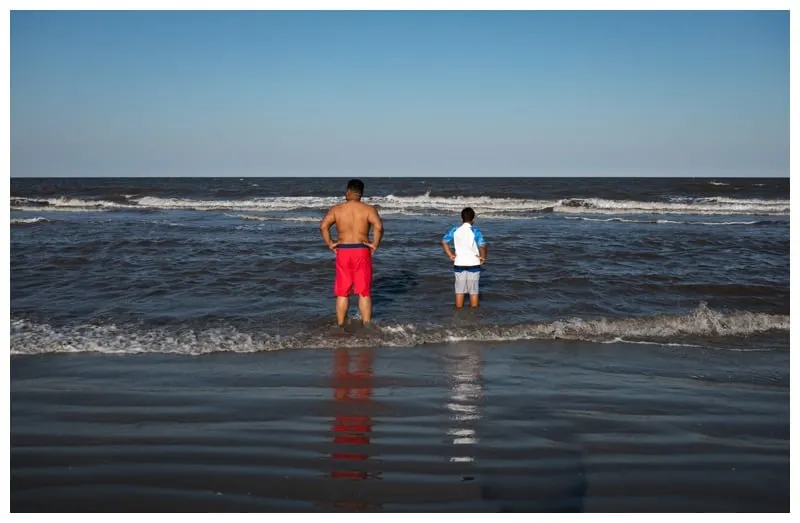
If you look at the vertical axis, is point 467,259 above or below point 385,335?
above

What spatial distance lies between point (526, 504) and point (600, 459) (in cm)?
77

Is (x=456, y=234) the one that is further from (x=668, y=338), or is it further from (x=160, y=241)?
(x=160, y=241)

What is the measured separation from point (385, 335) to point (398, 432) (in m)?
2.90

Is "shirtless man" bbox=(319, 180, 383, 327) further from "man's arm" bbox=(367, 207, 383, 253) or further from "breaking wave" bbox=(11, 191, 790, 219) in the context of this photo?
"breaking wave" bbox=(11, 191, 790, 219)

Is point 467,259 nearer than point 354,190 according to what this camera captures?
No

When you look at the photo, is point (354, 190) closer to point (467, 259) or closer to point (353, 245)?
point (353, 245)

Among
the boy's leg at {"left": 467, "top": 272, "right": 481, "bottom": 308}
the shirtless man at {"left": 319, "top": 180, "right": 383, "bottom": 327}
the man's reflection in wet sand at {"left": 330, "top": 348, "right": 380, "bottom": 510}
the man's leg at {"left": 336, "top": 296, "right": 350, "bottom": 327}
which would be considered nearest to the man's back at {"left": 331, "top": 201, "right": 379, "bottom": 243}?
the shirtless man at {"left": 319, "top": 180, "right": 383, "bottom": 327}

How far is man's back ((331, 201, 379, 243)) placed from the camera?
297 inches

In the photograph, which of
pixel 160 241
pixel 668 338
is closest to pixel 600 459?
pixel 668 338

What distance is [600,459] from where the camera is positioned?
13.0 feet

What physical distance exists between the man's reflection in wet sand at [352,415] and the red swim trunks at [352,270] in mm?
1036

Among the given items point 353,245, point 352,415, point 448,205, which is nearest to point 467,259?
point 353,245

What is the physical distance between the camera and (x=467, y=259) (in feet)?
29.1

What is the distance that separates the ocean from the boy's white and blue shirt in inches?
25.6
